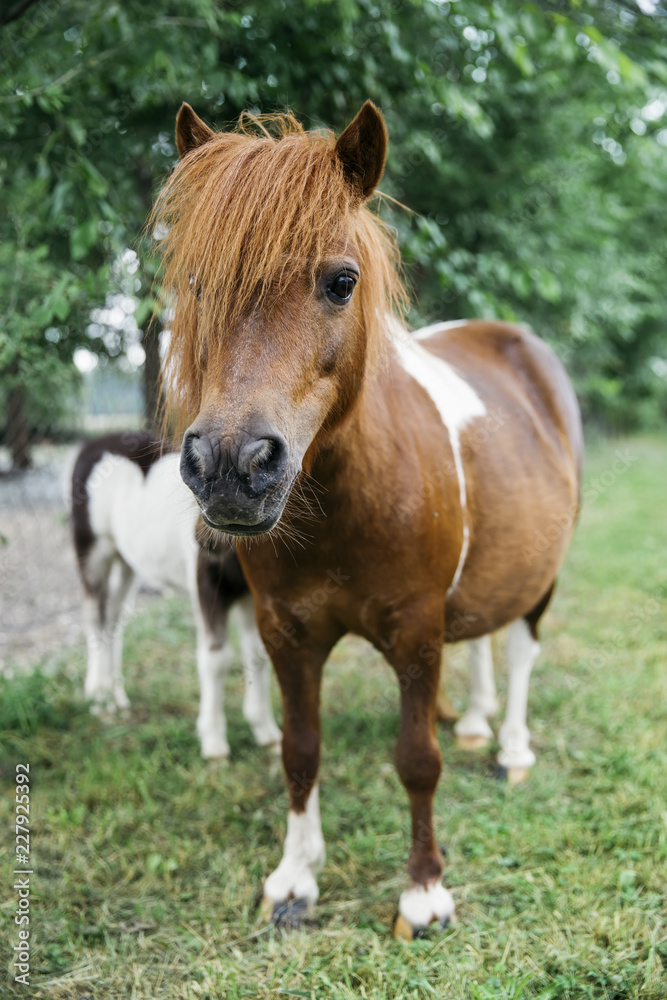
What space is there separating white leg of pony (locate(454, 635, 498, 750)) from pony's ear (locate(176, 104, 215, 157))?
244cm

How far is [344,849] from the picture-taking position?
7.99ft

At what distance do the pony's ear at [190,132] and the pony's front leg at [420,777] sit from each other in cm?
159

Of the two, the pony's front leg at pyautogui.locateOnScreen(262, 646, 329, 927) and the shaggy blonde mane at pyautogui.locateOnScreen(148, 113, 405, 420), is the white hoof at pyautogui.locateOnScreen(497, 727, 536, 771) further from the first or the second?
the shaggy blonde mane at pyautogui.locateOnScreen(148, 113, 405, 420)

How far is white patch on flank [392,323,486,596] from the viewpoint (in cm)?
225

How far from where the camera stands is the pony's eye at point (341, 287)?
5.08ft

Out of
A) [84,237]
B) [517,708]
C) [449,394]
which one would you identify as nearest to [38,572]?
[84,237]

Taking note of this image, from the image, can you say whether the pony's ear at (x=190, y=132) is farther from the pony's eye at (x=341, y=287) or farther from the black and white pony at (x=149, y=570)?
the black and white pony at (x=149, y=570)

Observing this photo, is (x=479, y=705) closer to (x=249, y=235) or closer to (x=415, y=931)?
(x=415, y=931)

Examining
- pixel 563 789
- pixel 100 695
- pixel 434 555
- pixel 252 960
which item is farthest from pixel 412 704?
pixel 100 695

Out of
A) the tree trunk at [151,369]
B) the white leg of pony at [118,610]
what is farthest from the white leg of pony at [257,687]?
the tree trunk at [151,369]

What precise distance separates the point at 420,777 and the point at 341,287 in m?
1.51

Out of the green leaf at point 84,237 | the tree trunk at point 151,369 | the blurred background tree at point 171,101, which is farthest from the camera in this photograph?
the tree trunk at point 151,369

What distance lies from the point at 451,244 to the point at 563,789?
4532mm

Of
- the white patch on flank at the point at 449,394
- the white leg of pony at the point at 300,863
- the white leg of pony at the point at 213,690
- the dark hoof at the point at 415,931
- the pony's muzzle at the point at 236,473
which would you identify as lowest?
the white leg of pony at the point at 213,690
